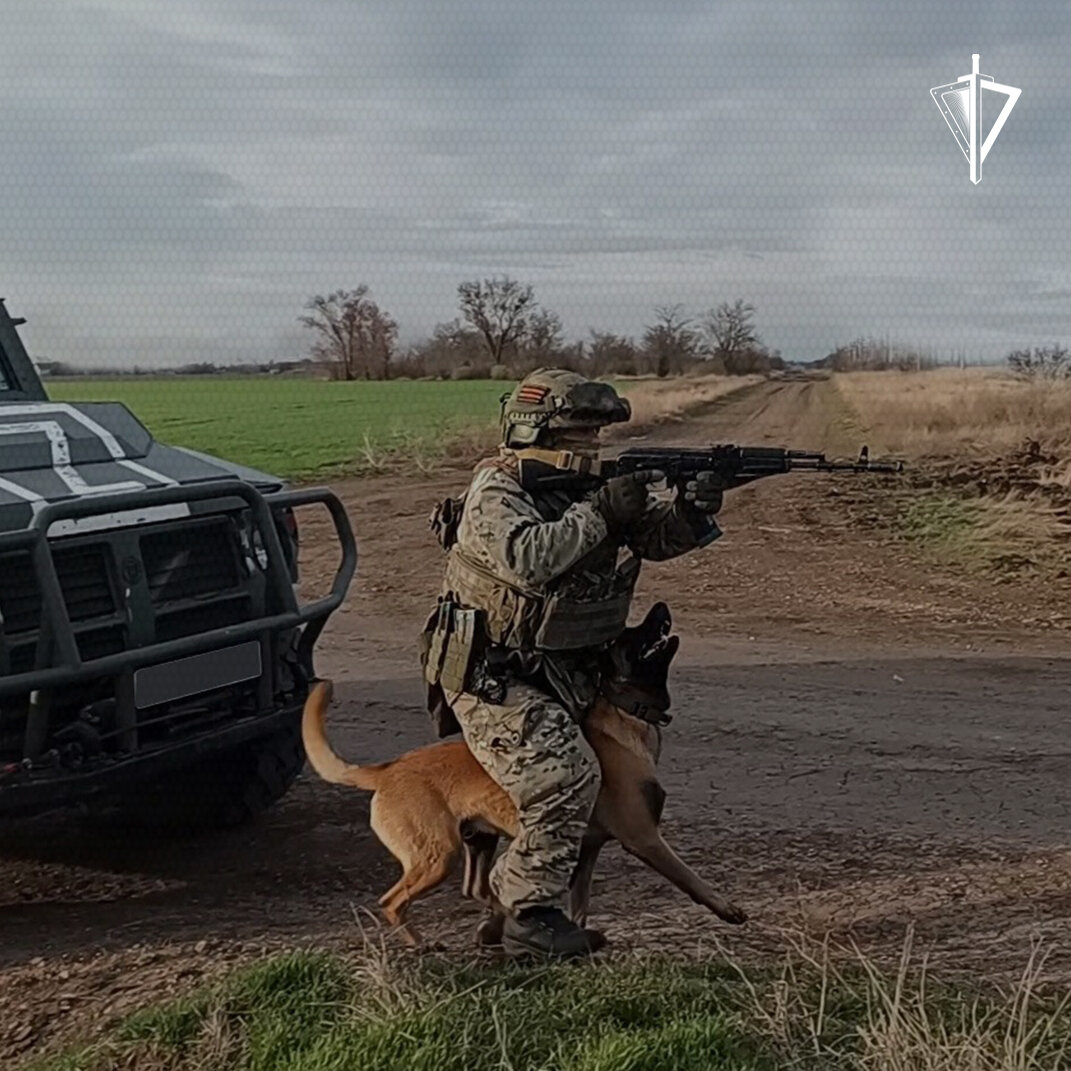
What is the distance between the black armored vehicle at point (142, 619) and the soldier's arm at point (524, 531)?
124 centimetres

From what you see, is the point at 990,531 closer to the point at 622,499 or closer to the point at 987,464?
the point at 987,464

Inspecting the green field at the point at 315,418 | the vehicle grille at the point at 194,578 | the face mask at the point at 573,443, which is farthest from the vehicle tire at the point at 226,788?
the green field at the point at 315,418

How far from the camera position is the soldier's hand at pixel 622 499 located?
3490 millimetres

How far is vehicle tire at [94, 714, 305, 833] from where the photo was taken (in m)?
5.24

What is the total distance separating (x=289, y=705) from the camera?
191 inches

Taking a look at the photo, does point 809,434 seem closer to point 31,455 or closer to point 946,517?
point 946,517

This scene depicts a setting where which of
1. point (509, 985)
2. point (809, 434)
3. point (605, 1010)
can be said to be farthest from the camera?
point (809, 434)

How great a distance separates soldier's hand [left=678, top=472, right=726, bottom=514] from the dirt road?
1217 mm

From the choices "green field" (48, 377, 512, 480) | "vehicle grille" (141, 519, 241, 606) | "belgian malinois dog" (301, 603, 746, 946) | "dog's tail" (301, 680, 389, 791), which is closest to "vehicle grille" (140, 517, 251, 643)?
"vehicle grille" (141, 519, 241, 606)

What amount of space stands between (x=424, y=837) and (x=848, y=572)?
27.7ft

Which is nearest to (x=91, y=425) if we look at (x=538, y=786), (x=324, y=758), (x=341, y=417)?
(x=324, y=758)

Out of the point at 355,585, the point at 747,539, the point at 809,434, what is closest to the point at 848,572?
the point at 747,539

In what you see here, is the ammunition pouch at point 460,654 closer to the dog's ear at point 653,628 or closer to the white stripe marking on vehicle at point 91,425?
the dog's ear at point 653,628

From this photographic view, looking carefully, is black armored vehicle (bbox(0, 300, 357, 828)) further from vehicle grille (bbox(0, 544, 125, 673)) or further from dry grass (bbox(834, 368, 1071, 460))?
dry grass (bbox(834, 368, 1071, 460))
